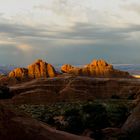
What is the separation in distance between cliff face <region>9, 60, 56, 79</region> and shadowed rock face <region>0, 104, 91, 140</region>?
446 feet

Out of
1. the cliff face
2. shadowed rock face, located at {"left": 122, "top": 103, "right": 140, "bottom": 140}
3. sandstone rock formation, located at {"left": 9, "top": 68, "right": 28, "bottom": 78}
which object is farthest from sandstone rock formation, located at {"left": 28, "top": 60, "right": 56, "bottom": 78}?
shadowed rock face, located at {"left": 122, "top": 103, "right": 140, "bottom": 140}

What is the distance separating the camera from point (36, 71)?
168625 millimetres

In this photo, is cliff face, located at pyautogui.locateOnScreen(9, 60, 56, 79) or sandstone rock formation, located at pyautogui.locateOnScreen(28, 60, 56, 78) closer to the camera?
cliff face, located at pyautogui.locateOnScreen(9, 60, 56, 79)

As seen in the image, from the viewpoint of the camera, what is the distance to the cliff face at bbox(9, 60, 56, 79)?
6442 inches

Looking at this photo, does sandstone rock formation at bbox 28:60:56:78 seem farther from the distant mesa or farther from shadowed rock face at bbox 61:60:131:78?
shadowed rock face at bbox 61:60:131:78

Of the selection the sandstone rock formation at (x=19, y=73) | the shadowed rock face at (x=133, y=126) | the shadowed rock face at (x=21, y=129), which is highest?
the sandstone rock formation at (x=19, y=73)

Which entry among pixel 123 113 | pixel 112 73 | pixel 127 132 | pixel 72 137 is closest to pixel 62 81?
pixel 112 73

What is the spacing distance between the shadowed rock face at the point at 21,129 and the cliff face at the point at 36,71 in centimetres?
13586

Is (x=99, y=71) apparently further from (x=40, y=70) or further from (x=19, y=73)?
(x=19, y=73)

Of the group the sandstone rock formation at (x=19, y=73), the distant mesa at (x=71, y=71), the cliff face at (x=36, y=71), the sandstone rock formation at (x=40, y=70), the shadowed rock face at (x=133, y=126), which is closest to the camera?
the shadowed rock face at (x=133, y=126)

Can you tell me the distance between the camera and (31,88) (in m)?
117

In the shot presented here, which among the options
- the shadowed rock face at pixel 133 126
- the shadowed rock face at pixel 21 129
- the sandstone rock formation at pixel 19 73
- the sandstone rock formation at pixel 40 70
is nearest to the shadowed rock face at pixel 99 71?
the sandstone rock formation at pixel 40 70

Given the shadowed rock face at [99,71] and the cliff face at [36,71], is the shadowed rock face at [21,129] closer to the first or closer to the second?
the cliff face at [36,71]

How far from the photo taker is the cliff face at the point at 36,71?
164 m
